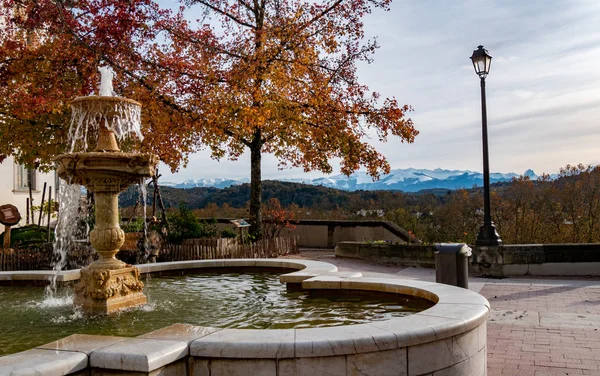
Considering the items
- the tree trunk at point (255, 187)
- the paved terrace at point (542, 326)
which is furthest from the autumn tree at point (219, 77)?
the paved terrace at point (542, 326)

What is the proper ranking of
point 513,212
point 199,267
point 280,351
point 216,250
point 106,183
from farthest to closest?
point 513,212, point 216,250, point 199,267, point 106,183, point 280,351

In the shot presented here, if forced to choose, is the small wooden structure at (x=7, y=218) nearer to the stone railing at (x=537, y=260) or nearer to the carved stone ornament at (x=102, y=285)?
the carved stone ornament at (x=102, y=285)

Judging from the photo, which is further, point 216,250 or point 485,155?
point 216,250

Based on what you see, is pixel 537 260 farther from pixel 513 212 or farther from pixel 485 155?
pixel 513 212

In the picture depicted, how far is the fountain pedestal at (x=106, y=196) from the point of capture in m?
6.83

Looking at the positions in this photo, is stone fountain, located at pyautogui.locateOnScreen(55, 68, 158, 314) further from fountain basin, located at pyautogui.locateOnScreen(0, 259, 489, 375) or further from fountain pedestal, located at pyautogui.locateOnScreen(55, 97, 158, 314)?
fountain basin, located at pyautogui.locateOnScreen(0, 259, 489, 375)

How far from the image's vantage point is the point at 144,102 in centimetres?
1565

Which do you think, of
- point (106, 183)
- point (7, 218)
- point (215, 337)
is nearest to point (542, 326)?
point (215, 337)

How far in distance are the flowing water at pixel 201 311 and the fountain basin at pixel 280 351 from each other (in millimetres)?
1463

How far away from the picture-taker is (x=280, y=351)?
397cm

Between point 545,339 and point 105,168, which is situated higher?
point 105,168

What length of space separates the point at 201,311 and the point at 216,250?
7349 mm

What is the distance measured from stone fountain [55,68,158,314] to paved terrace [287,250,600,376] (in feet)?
15.5

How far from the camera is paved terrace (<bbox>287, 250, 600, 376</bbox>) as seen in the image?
18.5ft
